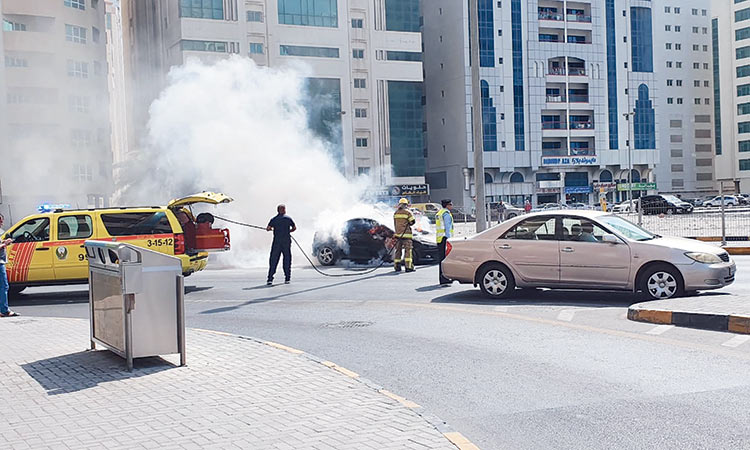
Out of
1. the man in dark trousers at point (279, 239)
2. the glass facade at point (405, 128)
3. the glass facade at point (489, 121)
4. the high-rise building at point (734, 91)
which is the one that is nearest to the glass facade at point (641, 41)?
the high-rise building at point (734, 91)

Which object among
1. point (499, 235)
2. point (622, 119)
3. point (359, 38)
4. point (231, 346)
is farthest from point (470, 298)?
point (622, 119)

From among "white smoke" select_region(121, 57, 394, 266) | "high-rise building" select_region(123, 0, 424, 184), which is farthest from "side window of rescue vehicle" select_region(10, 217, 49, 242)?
"high-rise building" select_region(123, 0, 424, 184)

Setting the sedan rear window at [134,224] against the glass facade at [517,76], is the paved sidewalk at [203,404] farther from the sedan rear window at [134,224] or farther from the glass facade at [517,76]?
the glass facade at [517,76]

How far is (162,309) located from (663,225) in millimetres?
22556

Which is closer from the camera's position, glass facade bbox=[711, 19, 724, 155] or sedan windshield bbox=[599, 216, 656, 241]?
sedan windshield bbox=[599, 216, 656, 241]

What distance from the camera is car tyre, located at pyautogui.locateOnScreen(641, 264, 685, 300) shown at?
1180 centimetres

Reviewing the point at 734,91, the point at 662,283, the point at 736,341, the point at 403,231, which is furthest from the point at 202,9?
the point at 734,91

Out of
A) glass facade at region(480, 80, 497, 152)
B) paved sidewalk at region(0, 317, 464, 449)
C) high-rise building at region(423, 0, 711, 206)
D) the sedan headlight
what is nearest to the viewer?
paved sidewalk at region(0, 317, 464, 449)

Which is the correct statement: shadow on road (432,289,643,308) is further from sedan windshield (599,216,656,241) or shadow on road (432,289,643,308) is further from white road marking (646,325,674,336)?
white road marking (646,325,674,336)

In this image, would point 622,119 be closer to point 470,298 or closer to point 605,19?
point 605,19

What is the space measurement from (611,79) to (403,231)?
77354 mm

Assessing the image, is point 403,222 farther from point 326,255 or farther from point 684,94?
point 684,94

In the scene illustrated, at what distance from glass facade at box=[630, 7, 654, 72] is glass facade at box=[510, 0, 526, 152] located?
1487 cm

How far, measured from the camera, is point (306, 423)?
19.0 ft
